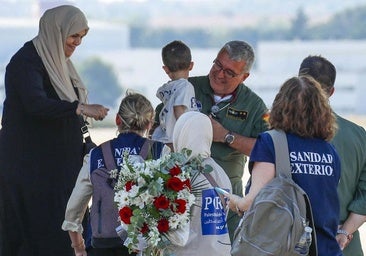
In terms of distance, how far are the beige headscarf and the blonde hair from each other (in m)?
1.05

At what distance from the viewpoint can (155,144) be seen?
5.32 meters

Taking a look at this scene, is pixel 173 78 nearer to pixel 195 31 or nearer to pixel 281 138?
pixel 281 138

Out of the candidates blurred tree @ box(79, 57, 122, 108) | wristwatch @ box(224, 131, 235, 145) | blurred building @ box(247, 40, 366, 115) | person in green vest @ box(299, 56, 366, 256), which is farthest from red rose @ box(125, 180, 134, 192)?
blurred tree @ box(79, 57, 122, 108)

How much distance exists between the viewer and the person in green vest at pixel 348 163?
5074mm

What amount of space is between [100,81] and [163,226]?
1524 inches

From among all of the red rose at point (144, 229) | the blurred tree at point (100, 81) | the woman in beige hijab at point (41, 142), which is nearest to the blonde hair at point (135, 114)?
the red rose at point (144, 229)

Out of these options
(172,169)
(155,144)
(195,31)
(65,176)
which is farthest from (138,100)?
(195,31)

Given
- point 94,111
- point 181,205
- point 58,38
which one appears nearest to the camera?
point 181,205

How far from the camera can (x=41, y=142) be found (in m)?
6.29

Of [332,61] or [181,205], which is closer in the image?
[181,205]

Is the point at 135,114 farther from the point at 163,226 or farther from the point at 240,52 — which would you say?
the point at 240,52

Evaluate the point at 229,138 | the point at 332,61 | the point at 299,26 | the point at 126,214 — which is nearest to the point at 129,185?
the point at 126,214

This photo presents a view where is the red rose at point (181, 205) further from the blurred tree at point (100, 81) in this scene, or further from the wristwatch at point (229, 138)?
the blurred tree at point (100, 81)

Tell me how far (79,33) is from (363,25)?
140ft
